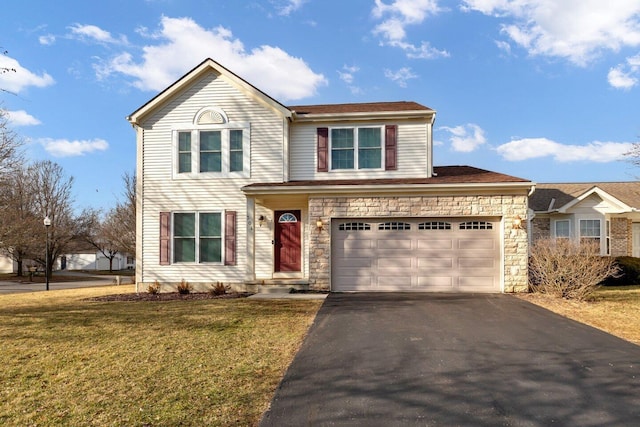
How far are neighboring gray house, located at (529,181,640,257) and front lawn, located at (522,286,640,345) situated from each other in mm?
6188

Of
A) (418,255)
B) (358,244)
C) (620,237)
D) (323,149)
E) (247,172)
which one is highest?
(323,149)

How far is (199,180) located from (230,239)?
2.34 metres

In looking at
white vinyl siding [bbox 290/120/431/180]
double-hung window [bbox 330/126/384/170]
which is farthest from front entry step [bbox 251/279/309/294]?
double-hung window [bbox 330/126/384/170]

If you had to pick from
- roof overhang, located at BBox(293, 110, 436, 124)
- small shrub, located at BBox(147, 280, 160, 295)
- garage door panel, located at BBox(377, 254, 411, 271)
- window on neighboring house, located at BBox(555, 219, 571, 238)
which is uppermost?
roof overhang, located at BBox(293, 110, 436, 124)

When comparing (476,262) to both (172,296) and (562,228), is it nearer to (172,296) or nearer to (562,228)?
(562,228)

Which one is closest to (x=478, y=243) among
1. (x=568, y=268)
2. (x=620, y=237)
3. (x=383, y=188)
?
(x=568, y=268)

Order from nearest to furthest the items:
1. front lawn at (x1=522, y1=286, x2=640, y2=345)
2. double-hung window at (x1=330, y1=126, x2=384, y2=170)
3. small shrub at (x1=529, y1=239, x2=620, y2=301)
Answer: front lawn at (x1=522, y1=286, x2=640, y2=345), small shrub at (x1=529, y1=239, x2=620, y2=301), double-hung window at (x1=330, y1=126, x2=384, y2=170)

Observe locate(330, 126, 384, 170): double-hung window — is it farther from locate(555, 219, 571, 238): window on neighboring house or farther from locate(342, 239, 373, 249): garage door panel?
locate(555, 219, 571, 238): window on neighboring house

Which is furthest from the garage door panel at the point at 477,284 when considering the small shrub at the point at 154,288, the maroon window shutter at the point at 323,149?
the small shrub at the point at 154,288

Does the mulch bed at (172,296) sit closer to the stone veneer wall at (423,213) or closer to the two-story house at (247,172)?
the two-story house at (247,172)

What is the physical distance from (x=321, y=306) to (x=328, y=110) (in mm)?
7851

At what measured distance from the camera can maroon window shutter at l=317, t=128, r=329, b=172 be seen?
13.9m

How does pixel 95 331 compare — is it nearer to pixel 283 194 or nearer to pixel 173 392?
pixel 173 392

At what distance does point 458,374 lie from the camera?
5.08 meters
